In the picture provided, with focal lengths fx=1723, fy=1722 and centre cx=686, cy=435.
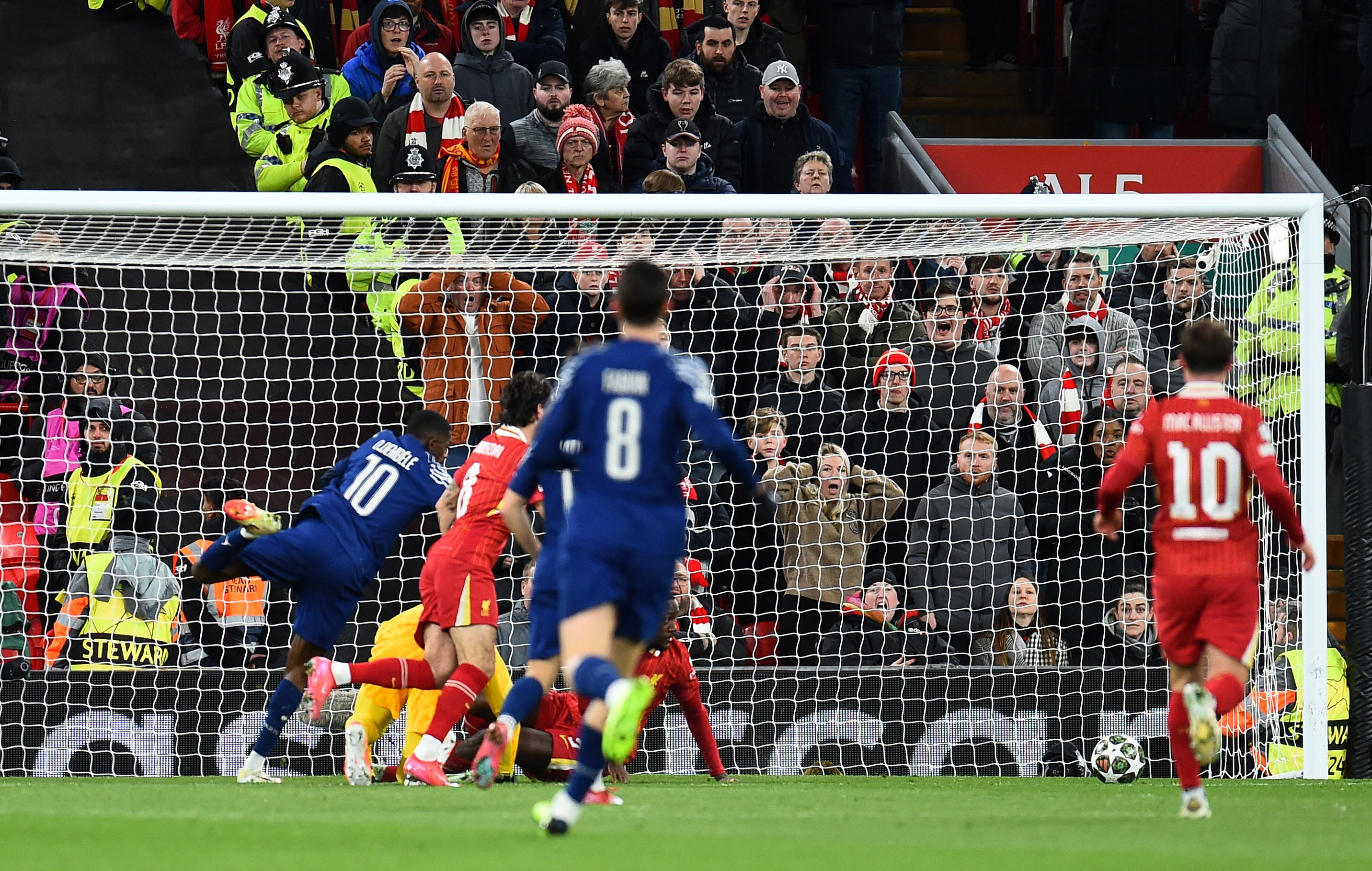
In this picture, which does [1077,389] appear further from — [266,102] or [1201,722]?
[266,102]

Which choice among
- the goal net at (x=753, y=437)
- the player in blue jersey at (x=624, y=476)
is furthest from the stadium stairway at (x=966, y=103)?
the player in blue jersey at (x=624, y=476)

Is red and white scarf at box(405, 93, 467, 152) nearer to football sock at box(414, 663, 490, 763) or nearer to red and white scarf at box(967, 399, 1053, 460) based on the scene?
red and white scarf at box(967, 399, 1053, 460)

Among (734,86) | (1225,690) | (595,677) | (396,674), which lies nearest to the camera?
(595,677)

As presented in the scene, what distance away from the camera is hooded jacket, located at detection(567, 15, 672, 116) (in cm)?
1209

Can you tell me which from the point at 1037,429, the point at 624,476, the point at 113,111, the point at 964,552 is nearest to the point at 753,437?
the point at 964,552

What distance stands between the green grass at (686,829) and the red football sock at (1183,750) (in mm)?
147

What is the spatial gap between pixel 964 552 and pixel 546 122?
396cm

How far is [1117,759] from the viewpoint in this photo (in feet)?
27.2

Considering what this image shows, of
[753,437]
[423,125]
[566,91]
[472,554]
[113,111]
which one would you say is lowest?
[472,554]

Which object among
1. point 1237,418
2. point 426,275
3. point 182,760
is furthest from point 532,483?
point 426,275

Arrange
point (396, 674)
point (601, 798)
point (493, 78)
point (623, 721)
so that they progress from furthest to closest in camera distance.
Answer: point (493, 78) → point (396, 674) → point (601, 798) → point (623, 721)

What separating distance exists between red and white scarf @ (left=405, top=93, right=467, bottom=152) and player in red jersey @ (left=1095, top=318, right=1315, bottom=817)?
5820 millimetres

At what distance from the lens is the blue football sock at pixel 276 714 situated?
7977mm

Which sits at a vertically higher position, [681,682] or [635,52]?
[635,52]
